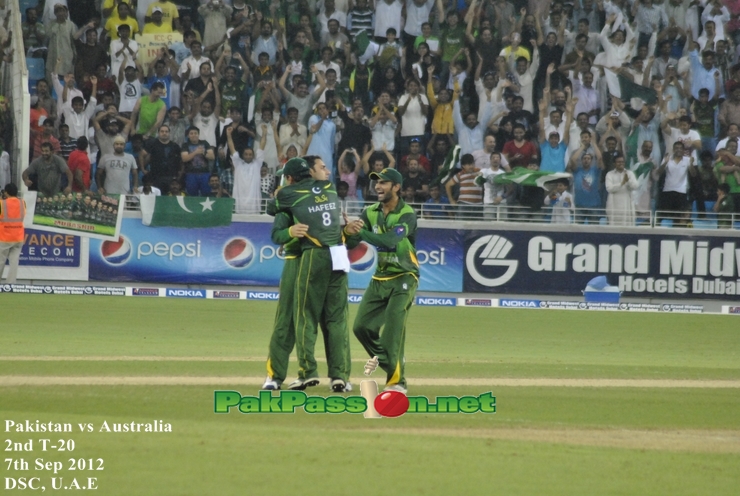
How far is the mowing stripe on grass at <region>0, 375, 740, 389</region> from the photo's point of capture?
395 inches

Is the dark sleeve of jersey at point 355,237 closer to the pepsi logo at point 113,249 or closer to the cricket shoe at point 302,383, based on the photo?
the cricket shoe at point 302,383

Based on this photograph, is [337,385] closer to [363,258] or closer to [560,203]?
[363,258]

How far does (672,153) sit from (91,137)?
38.5 feet

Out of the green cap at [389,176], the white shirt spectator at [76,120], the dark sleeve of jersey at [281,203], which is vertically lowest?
the dark sleeve of jersey at [281,203]

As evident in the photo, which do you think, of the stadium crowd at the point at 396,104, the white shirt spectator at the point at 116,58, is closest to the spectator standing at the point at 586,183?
the stadium crowd at the point at 396,104

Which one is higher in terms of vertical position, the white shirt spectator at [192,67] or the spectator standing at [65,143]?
the white shirt spectator at [192,67]

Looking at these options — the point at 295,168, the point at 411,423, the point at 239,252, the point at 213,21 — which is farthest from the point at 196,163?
the point at 411,423

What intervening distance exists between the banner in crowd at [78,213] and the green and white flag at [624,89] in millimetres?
10569

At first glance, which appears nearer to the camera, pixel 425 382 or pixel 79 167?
pixel 425 382

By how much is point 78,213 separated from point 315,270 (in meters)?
13.7

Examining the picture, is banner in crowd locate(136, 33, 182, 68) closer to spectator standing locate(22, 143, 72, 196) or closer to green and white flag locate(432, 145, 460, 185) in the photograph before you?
spectator standing locate(22, 143, 72, 196)

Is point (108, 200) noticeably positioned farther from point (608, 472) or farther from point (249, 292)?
point (608, 472)

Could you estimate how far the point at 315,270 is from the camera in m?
9.56

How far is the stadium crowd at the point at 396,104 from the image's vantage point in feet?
74.6
